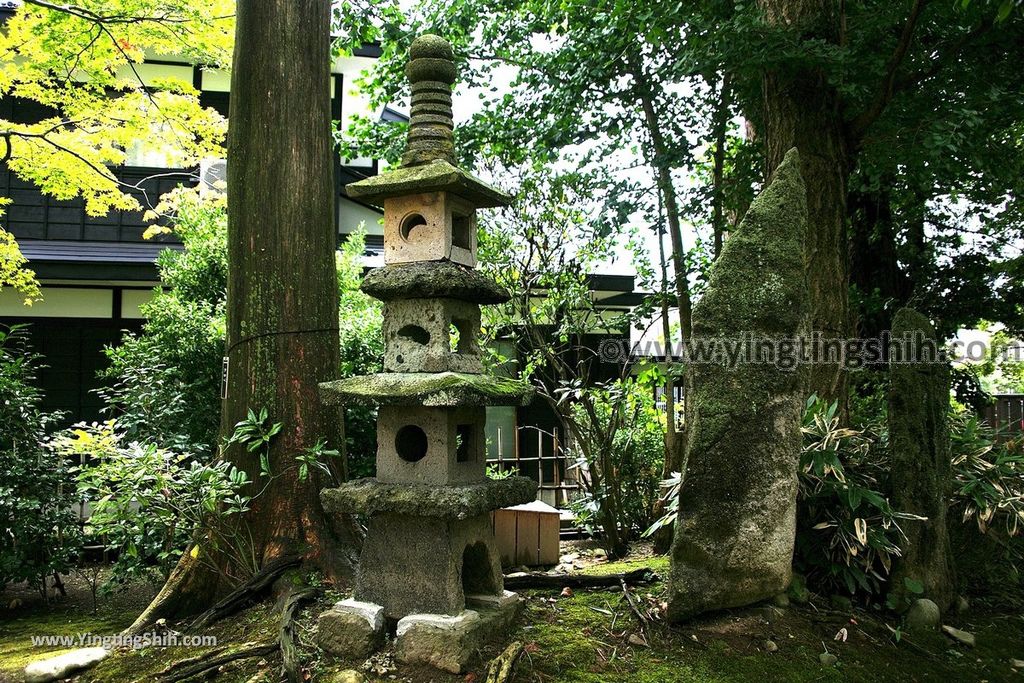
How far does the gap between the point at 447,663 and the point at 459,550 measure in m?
0.66

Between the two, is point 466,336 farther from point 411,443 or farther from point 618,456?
point 618,456

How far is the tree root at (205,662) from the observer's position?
4.18 metres

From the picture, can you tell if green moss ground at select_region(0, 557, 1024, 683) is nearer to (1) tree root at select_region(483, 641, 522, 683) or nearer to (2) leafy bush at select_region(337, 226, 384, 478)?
(1) tree root at select_region(483, 641, 522, 683)

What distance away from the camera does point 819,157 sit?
6262 mm

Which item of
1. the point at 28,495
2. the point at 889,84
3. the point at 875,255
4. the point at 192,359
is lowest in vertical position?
the point at 28,495

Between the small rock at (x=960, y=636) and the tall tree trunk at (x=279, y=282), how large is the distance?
431 centimetres

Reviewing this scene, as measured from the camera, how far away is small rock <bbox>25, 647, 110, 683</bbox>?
14.2 ft

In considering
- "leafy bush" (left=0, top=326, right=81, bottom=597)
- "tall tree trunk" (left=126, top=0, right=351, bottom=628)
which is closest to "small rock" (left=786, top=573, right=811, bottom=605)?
"tall tree trunk" (left=126, top=0, right=351, bottom=628)

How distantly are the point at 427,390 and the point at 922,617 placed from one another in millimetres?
3747

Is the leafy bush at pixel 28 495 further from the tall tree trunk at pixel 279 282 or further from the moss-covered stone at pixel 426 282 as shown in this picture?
the moss-covered stone at pixel 426 282

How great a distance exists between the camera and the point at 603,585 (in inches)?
222

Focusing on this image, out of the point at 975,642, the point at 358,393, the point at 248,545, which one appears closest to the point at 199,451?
the point at 248,545

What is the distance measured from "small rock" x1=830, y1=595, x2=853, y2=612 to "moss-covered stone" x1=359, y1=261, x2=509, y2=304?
3.28 m

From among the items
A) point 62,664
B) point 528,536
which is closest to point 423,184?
point 528,536
